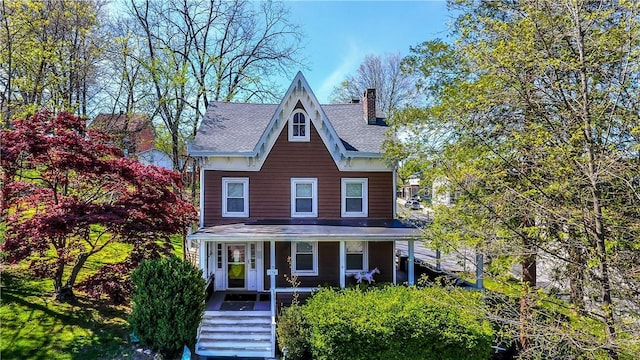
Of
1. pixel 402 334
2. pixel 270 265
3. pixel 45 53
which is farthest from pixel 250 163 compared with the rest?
pixel 45 53

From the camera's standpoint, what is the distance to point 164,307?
8742 millimetres

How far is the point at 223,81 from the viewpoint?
85.9 ft

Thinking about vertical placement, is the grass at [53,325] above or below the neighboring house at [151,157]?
below

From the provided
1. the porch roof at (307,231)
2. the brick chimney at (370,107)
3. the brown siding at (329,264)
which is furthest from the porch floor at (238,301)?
the brick chimney at (370,107)

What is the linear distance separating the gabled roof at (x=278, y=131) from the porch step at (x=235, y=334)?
583 cm

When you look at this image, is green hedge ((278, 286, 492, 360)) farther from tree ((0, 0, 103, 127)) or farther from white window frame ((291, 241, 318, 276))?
tree ((0, 0, 103, 127))

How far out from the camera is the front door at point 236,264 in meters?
13.2

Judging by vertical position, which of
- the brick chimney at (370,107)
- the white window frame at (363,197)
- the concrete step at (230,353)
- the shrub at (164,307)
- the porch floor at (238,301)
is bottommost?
the concrete step at (230,353)

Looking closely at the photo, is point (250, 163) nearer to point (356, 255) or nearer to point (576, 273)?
point (356, 255)

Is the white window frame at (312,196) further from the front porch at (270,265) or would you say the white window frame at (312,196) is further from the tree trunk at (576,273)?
the tree trunk at (576,273)

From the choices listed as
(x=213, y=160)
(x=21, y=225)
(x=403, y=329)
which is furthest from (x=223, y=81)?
(x=403, y=329)

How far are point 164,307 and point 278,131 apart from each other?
24.4 ft

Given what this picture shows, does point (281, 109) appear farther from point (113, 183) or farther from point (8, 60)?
point (8, 60)

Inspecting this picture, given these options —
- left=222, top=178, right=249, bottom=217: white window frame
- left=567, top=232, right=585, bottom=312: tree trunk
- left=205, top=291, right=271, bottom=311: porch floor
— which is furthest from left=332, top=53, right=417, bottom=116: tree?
left=567, top=232, right=585, bottom=312: tree trunk
